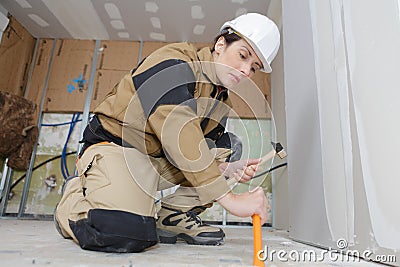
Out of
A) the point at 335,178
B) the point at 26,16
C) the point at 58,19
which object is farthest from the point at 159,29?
the point at 335,178

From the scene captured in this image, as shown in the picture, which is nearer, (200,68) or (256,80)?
(200,68)

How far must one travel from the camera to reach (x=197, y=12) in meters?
2.86

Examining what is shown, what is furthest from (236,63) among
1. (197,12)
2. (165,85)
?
(197,12)

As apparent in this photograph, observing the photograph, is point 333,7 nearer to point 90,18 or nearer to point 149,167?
point 149,167

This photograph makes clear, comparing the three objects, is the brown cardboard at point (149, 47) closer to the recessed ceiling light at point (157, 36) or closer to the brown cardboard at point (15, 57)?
the recessed ceiling light at point (157, 36)

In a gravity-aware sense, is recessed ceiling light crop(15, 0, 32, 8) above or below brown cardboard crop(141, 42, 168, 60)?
above

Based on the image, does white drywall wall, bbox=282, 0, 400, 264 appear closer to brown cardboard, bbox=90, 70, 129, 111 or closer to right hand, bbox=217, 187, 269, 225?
right hand, bbox=217, 187, 269, 225

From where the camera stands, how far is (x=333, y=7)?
3.06ft

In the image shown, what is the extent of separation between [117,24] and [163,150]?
2.56 metres

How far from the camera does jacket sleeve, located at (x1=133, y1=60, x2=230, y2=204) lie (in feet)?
2.33

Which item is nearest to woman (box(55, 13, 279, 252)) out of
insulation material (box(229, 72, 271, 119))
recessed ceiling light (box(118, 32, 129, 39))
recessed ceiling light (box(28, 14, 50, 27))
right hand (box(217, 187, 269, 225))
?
right hand (box(217, 187, 269, 225))

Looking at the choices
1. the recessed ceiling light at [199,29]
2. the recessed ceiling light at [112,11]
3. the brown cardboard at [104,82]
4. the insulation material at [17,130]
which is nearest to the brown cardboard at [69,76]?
the brown cardboard at [104,82]

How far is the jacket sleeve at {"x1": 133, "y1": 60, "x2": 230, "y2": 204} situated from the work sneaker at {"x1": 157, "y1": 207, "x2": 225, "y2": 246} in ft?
1.08

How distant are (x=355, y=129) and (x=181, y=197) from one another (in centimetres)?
65
